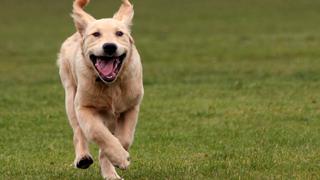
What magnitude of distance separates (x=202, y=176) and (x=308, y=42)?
23016mm

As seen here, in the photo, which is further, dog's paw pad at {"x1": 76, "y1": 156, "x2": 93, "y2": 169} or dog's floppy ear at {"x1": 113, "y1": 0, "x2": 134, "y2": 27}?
dog's paw pad at {"x1": 76, "y1": 156, "x2": 93, "y2": 169}

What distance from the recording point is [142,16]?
4809cm

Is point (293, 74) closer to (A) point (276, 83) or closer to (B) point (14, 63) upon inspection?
(A) point (276, 83)

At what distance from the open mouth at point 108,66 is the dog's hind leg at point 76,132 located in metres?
1.23

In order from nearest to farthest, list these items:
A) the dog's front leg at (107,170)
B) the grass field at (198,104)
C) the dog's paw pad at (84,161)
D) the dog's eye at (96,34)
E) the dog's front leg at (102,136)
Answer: the dog's front leg at (102,136) < the dog's eye at (96,34) < the dog's paw pad at (84,161) < the dog's front leg at (107,170) < the grass field at (198,104)

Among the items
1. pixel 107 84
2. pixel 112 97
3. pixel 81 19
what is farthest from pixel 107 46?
pixel 81 19

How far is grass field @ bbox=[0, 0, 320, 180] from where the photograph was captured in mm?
9873

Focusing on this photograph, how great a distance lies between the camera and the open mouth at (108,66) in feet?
26.7

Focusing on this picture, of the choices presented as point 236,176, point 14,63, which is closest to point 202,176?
point 236,176

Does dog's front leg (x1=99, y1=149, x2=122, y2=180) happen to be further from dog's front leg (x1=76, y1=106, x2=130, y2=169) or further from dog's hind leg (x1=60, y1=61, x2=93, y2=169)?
dog's front leg (x1=76, y1=106, x2=130, y2=169)

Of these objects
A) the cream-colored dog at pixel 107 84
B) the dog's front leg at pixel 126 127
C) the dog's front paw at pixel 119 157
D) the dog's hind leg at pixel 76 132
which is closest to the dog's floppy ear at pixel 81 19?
the cream-colored dog at pixel 107 84

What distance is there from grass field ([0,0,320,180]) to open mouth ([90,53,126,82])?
1.32 m

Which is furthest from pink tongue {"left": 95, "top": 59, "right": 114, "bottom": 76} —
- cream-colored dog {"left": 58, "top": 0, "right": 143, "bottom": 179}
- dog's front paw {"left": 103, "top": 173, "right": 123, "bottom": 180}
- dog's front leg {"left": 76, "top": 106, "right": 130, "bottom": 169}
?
dog's front paw {"left": 103, "top": 173, "right": 123, "bottom": 180}

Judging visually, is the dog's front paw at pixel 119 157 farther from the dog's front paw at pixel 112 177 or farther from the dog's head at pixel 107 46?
the dog's front paw at pixel 112 177
